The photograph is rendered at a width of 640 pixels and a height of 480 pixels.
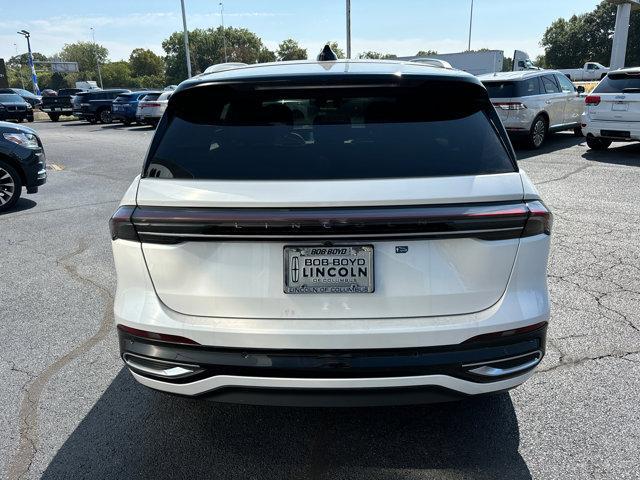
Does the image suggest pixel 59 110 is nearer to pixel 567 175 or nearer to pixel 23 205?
pixel 23 205

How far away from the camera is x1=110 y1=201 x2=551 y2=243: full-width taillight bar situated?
2.11 metres

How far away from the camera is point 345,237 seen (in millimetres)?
2125

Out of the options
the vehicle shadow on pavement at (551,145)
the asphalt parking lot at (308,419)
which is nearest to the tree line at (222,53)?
the vehicle shadow on pavement at (551,145)

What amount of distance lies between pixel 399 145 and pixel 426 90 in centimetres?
33

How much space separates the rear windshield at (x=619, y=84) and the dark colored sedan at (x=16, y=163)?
1099cm

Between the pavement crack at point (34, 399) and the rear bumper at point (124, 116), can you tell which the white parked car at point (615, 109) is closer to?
the pavement crack at point (34, 399)

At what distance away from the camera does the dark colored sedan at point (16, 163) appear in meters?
8.05

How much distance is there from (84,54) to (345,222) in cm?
15309

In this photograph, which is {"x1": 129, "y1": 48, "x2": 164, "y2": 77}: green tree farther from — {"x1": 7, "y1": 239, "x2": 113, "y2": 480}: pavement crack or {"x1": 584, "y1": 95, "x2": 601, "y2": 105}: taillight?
{"x1": 7, "y1": 239, "x2": 113, "y2": 480}: pavement crack

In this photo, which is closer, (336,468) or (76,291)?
(336,468)

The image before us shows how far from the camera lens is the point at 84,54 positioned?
135250 millimetres

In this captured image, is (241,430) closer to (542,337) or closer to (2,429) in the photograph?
(2,429)

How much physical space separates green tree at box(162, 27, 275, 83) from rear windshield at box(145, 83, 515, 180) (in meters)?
105

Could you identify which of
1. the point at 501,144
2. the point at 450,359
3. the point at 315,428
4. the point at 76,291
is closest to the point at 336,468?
the point at 315,428
